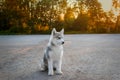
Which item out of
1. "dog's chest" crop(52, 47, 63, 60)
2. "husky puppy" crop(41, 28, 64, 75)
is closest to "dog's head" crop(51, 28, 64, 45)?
"husky puppy" crop(41, 28, 64, 75)

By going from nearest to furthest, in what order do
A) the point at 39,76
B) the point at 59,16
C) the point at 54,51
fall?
1. the point at 54,51
2. the point at 39,76
3. the point at 59,16

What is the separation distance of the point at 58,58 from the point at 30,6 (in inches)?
1490

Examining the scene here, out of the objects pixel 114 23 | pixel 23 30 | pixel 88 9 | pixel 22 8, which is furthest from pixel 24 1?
pixel 114 23

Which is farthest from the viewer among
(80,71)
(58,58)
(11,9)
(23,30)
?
(11,9)

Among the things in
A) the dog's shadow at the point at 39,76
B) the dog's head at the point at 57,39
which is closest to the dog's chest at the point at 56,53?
the dog's head at the point at 57,39

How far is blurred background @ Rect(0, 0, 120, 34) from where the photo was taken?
42.7 m

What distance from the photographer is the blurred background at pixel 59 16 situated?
42719 mm

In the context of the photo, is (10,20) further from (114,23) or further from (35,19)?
(114,23)

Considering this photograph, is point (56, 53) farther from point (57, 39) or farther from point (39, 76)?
point (39, 76)

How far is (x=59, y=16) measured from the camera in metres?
44.4

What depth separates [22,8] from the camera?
45.3 metres

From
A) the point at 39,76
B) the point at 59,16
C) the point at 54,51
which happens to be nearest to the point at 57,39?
the point at 54,51

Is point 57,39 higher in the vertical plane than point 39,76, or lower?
higher

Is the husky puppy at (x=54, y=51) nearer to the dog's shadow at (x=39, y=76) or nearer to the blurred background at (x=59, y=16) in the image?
the dog's shadow at (x=39, y=76)
